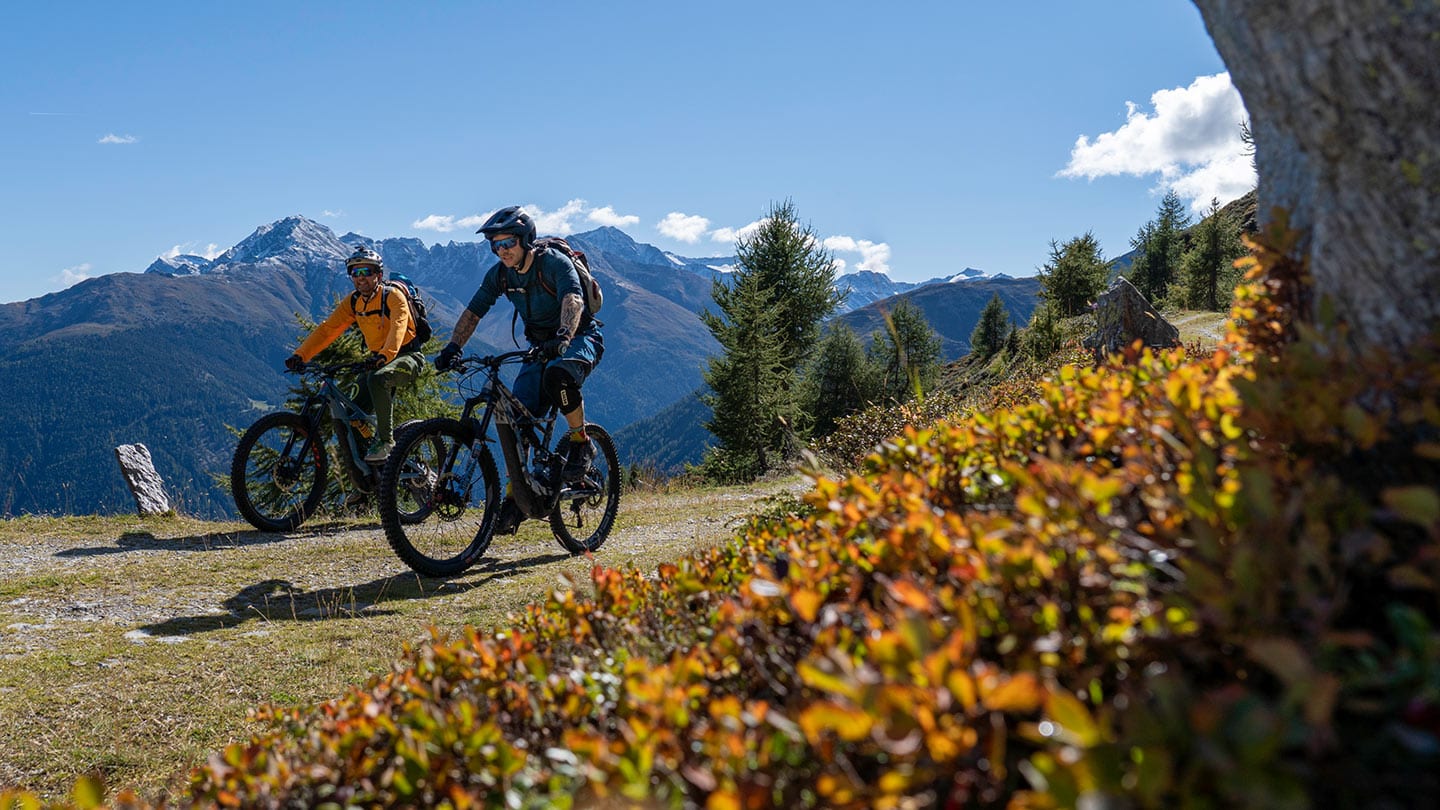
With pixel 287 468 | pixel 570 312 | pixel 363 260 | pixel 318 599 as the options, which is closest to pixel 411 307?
pixel 363 260

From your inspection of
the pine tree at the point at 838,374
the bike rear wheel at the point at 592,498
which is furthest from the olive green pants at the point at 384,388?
the pine tree at the point at 838,374

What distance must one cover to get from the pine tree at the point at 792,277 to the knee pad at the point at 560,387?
91.1 ft

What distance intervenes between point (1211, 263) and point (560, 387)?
57.8 m

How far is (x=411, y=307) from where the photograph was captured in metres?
10.5

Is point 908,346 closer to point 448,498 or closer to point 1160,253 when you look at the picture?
point 1160,253

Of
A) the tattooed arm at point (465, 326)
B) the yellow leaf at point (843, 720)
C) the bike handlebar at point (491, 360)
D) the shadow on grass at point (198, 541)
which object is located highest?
the tattooed arm at point (465, 326)

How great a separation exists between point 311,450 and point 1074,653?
10165 millimetres

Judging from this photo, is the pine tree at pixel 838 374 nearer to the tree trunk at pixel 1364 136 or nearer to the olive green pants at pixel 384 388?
the olive green pants at pixel 384 388

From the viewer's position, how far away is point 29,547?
8688 mm

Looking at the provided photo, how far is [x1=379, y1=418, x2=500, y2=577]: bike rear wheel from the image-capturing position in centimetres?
671

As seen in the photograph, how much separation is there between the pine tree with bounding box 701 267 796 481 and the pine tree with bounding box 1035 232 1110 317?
2387cm

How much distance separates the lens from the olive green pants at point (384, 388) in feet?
30.9

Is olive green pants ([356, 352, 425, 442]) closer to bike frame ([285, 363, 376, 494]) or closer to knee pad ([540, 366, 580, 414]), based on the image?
bike frame ([285, 363, 376, 494])

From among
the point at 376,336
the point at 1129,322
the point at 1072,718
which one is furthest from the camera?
the point at 1129,322
